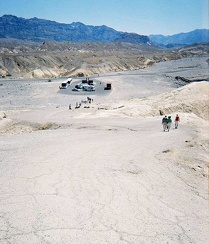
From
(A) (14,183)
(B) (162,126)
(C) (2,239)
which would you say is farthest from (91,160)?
(B) (162,126)

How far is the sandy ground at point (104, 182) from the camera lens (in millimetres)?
9453

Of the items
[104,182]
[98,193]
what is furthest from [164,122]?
[98,193]

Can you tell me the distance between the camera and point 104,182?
500 inches

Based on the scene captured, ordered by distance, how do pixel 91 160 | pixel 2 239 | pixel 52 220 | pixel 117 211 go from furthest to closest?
pixel 91 160, pixel 117 211, pixel 52 220, pixel 2 239

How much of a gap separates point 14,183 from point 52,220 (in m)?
3.32

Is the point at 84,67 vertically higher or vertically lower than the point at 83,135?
higher

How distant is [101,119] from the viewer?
26531mm

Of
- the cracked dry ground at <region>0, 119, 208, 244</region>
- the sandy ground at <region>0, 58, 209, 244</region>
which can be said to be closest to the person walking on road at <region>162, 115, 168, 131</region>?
the sandy ground at <region>0, 58, 209, 244</region>

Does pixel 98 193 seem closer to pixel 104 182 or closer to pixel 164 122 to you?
pixel 104 182

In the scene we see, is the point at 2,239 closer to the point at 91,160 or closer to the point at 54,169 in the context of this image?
the point at 54,169

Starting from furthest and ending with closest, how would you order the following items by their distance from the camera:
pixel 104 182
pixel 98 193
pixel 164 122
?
pixel 164 122 → pixel 104 182 → pixel 98 193

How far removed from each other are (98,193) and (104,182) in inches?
43.3

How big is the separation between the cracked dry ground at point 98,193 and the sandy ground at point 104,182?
32 millimetres

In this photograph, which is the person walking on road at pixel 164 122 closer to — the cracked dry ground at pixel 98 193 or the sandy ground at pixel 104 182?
the sandy ground at pixel 104 182
